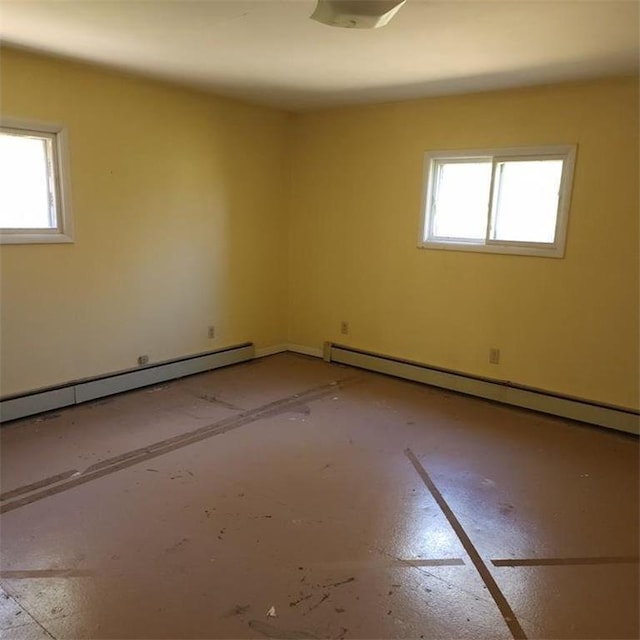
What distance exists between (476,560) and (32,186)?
11.4 ft

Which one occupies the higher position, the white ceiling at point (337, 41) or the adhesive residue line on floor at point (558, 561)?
the white ceiling at point (337, 41)

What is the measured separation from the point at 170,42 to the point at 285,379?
2723 millimetres

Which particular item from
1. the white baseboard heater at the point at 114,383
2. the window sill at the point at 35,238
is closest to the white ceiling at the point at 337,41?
the window sill at the point at 35,238

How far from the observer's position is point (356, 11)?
205 centimetres

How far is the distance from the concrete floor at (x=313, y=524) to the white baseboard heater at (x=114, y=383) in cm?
10

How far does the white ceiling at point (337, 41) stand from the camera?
241cm

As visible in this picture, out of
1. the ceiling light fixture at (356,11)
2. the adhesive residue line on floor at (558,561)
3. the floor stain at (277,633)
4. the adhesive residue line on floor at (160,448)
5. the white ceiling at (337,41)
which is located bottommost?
the floor stain at (277,633)

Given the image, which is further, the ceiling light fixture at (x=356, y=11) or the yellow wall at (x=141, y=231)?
the yellow wall at (x=141, y=231)

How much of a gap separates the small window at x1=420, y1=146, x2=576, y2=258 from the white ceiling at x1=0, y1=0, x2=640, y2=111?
1.74ft

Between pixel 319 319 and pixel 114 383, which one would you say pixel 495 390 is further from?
pixel 114 383

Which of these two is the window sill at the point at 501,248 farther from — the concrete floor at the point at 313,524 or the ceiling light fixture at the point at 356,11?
the ceiling light fixture at the point at 356,11

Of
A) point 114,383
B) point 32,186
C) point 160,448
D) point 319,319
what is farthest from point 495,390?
point 32,186

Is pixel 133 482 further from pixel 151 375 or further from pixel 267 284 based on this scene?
pixel 267 284

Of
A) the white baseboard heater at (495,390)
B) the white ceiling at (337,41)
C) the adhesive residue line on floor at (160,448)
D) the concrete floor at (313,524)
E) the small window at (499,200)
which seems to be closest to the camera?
the concrete floor at (313,524)
